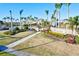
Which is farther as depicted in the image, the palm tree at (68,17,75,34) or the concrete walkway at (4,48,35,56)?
the palm tree at (68,17,75,34)

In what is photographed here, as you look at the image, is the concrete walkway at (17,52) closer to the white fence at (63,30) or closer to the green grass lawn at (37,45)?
the green grass lawn at (37,45)

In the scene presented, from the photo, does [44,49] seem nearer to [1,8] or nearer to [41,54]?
[41,54]

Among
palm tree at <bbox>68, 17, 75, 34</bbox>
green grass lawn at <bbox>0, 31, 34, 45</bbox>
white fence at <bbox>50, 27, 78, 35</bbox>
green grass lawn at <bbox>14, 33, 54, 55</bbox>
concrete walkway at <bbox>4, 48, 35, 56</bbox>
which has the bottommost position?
concrete walkway at <bbox>4, 48, 35, 56</bbox>

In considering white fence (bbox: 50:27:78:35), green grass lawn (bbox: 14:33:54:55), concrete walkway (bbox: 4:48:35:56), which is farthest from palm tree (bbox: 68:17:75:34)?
concrete walkway (bbox: 4:48:35:56)

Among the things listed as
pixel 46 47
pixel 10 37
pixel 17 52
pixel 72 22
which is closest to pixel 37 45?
pixel 46 47

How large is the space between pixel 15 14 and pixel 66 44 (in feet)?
4.08

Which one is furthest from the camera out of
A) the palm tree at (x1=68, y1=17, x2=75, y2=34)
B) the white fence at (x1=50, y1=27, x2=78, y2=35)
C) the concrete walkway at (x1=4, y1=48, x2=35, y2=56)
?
the white fence at (x1=50, y1=27, x2=78, y2=35)

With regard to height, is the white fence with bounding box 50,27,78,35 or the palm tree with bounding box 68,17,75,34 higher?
the palm tree with bounding box 68,17,75,34

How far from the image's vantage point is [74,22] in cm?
495

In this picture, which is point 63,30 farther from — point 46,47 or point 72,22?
point 46,47

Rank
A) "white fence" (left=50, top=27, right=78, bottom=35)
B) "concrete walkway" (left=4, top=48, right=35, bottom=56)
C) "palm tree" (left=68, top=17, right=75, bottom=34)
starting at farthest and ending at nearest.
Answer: "white fence" (left=50, top=27, right=78, bottom=35) < "palm tree" (left=68, top=17, right=75, bottom=34) < "concrete walkway" (left=4, top=48, right=35, bottom=56)

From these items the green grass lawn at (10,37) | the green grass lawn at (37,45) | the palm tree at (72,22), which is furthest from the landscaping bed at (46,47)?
the palm tree at (72,22)

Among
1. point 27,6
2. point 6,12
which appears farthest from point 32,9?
point 6,12

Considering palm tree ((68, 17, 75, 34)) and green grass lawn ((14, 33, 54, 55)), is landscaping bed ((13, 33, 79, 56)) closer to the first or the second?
green grass lawn ((14, 33, 54, 55))
